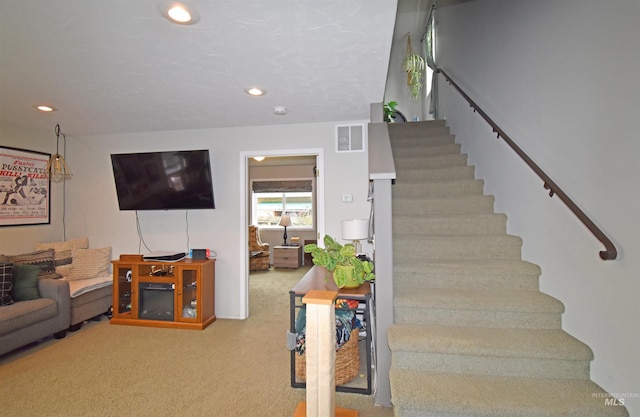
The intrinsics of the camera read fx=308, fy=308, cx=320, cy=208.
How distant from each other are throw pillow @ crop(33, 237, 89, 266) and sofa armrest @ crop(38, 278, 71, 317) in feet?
2.49

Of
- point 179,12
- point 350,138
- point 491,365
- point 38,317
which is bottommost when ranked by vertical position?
point 38,317

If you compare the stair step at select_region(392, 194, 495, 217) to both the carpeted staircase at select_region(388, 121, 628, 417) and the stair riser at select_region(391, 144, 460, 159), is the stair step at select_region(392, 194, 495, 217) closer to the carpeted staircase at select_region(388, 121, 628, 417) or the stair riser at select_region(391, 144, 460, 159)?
the carpeted staircase at select_region(388, 121, 628, 417)

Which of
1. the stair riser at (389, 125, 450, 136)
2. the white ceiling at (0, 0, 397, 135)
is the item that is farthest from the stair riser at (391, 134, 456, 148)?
the white ceiling at (0, 0, 397, 135)

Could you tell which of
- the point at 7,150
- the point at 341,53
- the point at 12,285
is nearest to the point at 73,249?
the point at 12,285

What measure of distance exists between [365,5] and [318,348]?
1.88m

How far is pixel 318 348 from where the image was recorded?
5.76 ft

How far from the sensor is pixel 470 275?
2305 millimetres

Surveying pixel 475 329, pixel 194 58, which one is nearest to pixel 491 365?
pixel 475 329

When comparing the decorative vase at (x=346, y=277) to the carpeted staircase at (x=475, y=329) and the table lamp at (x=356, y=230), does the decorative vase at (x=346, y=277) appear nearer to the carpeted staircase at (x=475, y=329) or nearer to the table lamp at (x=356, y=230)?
the carpeted staircase at (x=475, y=329)

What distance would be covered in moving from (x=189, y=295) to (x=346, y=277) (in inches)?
90.9

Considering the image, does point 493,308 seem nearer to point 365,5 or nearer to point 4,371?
point 365,5

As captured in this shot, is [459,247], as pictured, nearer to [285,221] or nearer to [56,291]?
[56,291]

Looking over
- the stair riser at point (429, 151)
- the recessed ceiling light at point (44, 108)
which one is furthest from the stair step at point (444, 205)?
the recessed ceiling light at point (44, 108)

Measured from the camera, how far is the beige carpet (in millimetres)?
2115
